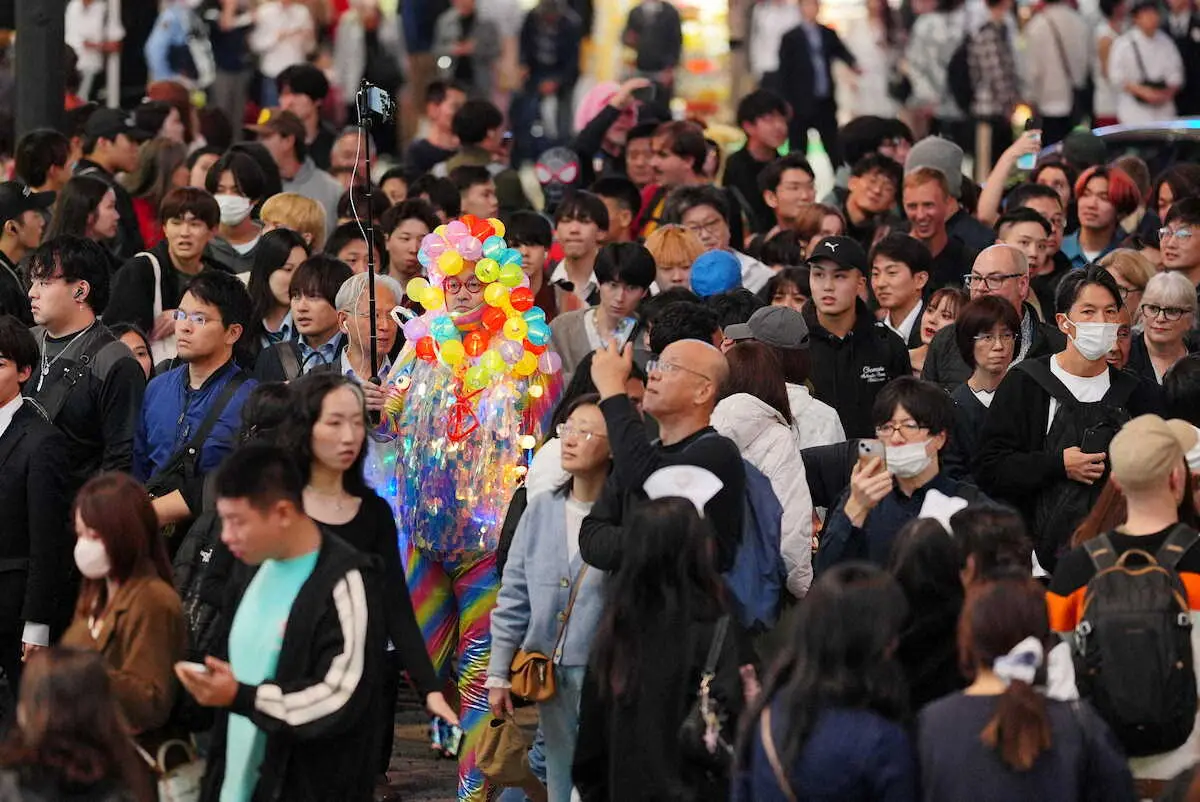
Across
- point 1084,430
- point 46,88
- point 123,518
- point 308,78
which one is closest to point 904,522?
point 1084,430

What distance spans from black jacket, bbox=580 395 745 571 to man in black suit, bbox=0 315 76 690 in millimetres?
2083

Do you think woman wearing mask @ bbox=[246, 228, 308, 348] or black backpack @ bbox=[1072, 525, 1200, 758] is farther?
woman wearing mask @ bbox=[246, 228, 308, 348]

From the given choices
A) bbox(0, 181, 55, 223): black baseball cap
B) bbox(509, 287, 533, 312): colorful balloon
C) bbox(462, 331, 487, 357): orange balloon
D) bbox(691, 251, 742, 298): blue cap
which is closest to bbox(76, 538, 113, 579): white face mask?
bbox(462, 331, 487, 357): orange balloon

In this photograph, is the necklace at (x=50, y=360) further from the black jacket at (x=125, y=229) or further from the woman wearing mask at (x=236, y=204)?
the black jacket at (x=125, y=229)

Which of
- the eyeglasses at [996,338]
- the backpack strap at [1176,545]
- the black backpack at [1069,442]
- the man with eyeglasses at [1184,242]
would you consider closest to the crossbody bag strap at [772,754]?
the backpack strap at [1176,545]

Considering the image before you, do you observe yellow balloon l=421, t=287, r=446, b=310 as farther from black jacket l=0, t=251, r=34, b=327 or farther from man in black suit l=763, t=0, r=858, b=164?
man in black suit l=763, t=0, r=858, b=164

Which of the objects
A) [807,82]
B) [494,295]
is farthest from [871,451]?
[807,82]

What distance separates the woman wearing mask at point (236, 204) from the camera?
11648 mm

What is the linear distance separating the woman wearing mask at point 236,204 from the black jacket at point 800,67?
7.01 m

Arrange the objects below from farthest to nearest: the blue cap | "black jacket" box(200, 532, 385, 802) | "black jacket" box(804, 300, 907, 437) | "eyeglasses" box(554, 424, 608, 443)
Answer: the blue cap < "black jacket" box(804, 300, 907, 437) < "eyeglasses" box(554, 424, 608, 443) < "black jacket" box(200, 532, 385, 802)

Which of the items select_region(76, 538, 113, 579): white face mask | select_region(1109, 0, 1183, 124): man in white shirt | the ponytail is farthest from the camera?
select_region(1109, 0, 1183, 124): man in white shirt

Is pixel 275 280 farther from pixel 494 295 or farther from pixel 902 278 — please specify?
pixel 902 278

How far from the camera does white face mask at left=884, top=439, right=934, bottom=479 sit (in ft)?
26.6

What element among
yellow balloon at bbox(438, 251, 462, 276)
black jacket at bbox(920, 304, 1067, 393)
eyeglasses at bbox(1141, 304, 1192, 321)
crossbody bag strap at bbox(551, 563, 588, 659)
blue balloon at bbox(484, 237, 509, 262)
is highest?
blue balloon at bbox(484, 237, 509, 262)
